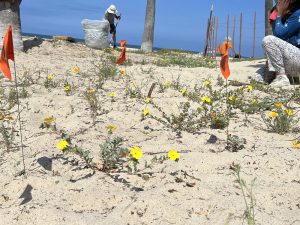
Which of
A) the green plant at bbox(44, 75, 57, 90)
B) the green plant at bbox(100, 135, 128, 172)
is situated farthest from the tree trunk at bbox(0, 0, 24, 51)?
the green plant at bbox(100, 135, 128, 172)

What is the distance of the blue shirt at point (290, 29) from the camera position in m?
4.70

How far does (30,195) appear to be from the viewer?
73.5 inches

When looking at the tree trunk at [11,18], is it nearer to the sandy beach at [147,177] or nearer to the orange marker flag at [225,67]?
the sandy beach at [147,177]

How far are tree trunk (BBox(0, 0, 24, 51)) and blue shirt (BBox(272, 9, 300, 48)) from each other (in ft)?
18.3

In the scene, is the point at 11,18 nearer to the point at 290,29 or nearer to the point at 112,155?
the point at 290,29

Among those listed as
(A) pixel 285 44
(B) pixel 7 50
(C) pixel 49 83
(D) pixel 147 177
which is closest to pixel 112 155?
(D) pixel 147 177

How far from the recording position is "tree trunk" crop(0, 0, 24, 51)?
812cm

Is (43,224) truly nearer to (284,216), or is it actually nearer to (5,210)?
(5,210)

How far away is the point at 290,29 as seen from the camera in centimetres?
480

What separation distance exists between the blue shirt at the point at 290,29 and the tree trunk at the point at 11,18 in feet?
18.3

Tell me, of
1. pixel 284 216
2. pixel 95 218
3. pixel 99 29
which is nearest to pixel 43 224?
pixel 95 218

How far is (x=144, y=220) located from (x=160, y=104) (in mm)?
2177

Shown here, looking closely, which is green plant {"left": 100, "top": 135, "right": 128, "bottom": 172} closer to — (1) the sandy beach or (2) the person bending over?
(1) the sandy beach

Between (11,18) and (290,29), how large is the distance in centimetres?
588
